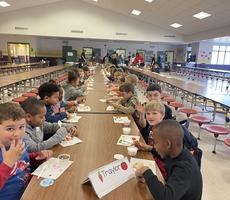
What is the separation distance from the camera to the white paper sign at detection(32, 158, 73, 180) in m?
1.36

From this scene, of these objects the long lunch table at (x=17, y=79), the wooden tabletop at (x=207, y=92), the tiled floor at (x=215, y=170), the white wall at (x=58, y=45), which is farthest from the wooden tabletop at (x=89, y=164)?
the white wall at (x=58, y=45)

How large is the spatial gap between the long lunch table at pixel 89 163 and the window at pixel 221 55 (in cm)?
1980

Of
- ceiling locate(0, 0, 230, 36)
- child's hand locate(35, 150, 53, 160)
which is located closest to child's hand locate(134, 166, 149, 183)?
child's hand locate(35, 150, 53, 160)

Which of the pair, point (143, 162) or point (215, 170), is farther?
point (215, 170)

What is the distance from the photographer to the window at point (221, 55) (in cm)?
1971

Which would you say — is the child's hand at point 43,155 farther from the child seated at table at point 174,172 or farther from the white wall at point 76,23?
the white wall at point 76,23

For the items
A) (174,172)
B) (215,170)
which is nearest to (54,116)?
(174,172)

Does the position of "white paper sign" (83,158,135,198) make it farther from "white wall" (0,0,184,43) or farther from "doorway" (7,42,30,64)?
"doorway" (7,42,30,64)

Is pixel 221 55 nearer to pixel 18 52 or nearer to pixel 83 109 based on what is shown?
pixel 18 52

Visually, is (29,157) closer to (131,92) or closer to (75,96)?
(131,92)

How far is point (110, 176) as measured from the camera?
4.17 ft

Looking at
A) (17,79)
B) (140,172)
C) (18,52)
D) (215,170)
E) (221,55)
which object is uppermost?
(221,55)

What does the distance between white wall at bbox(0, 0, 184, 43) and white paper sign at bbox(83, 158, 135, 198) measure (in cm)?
1561

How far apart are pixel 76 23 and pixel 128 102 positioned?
14246 mm
